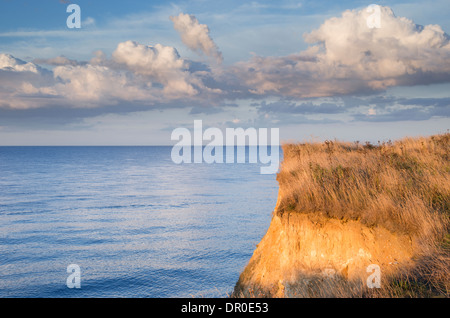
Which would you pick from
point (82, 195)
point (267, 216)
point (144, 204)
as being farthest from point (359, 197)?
point (82, 195)

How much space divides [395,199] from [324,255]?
277cm

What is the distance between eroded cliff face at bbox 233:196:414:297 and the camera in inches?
396

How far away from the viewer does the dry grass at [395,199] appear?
837cm

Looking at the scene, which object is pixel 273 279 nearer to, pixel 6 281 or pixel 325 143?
pixel 325 143

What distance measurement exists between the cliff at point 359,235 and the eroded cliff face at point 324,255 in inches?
1.1

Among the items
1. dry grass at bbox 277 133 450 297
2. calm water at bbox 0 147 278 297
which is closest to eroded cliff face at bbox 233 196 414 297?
dry grass at bbox 277 133 450 297

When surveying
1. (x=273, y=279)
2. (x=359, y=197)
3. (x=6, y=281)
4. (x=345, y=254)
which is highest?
(x=359, y=197)

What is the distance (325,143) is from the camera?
24703mm

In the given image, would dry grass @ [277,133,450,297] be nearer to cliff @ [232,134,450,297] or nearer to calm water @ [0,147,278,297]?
cliff @ [232,134,450,297]

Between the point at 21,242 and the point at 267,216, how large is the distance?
23.7m

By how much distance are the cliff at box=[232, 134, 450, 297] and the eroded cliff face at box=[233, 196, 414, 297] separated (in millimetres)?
29
